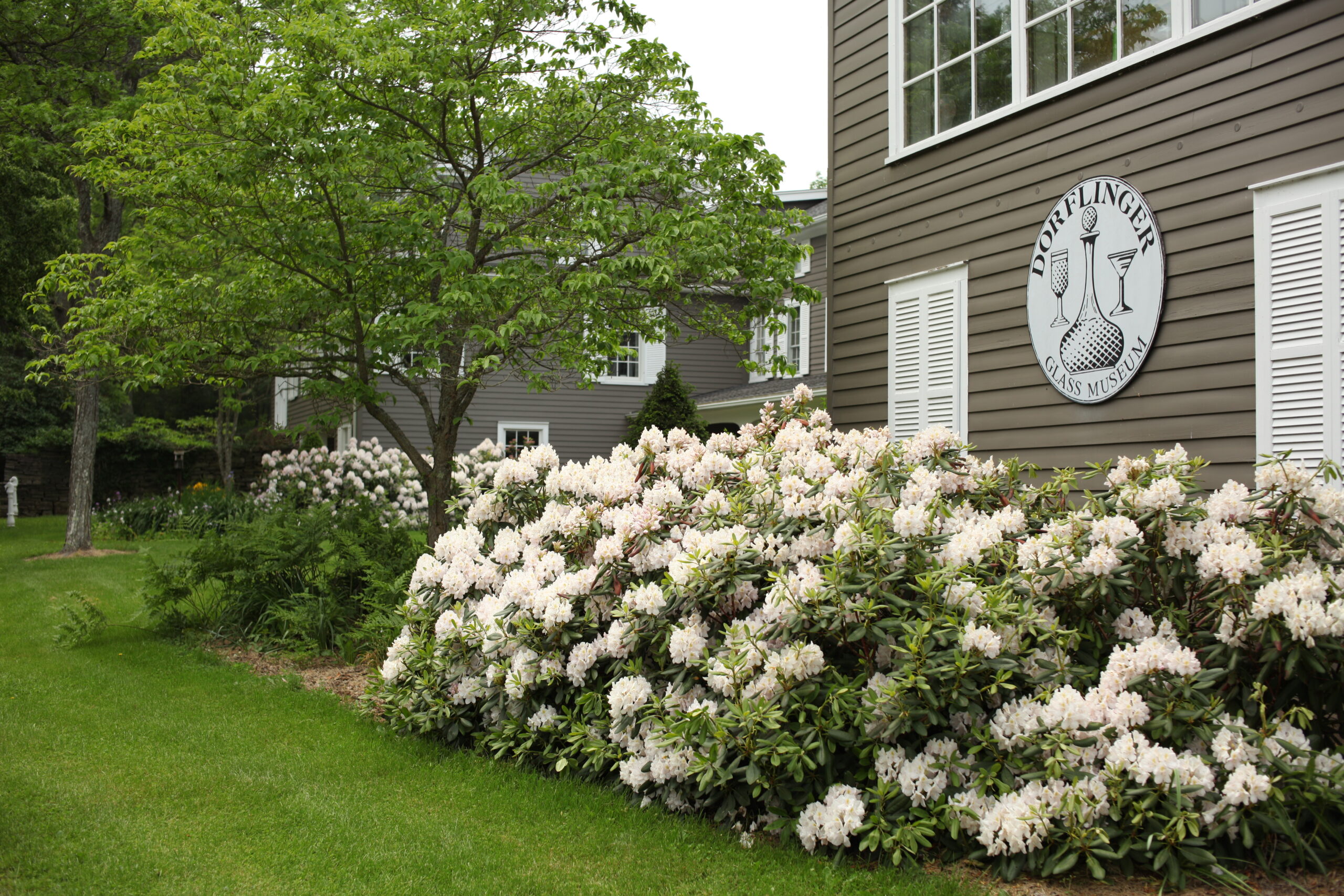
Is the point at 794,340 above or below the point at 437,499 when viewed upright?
above

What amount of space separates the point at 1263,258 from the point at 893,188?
3.12 metres

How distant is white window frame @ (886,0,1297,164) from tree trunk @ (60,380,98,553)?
38.7 ft

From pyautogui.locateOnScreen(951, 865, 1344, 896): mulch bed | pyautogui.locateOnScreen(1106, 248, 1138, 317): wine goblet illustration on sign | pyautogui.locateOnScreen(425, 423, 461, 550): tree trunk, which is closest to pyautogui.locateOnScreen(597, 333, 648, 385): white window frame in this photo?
pyautogui.locateOnScreen(425, 423, 461, 550): tree trunk

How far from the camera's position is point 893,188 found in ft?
24.7

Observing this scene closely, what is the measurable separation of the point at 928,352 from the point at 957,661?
14.7 ft

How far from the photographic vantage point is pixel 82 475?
13.4m

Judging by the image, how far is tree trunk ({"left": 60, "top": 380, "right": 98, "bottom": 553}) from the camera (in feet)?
43.9

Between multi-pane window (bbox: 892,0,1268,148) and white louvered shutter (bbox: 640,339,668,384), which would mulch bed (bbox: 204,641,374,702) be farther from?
white louvered shutter (bbox: 640,339,668,384)

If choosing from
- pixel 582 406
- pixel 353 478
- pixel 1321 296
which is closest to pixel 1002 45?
pixel 1321 296

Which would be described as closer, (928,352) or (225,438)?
(928,352)

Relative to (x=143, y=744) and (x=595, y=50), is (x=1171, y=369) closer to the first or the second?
(x=595, y=50)

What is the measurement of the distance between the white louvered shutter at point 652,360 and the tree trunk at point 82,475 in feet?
31.9

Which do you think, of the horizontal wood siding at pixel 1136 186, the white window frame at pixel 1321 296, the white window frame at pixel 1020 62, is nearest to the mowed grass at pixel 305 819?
the white window frame at pixel 1321 296

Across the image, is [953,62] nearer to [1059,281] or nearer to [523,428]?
[1059,281]
